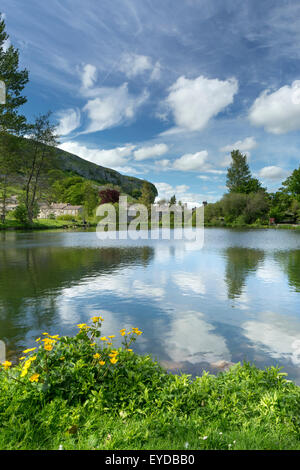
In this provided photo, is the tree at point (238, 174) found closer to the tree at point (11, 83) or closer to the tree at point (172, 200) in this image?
the tree at point (172, 200)

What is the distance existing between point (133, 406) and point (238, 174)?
122154 mm

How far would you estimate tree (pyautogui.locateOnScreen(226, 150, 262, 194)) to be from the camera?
113 m

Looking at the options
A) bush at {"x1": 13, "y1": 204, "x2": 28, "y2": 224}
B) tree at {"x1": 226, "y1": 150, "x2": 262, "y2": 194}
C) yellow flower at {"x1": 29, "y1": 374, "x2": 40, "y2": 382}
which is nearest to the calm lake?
yellow flower at {"x1": 29, "y1": 374, "x2": 40, "y2": 382}

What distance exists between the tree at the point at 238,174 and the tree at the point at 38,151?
7909 cm

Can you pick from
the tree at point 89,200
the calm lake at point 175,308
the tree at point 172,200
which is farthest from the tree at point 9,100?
the tree at point 172,200

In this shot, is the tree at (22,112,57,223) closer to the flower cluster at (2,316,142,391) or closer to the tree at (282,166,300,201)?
the flower cluster at (2,316,142,391)

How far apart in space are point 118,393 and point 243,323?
16.2 ft

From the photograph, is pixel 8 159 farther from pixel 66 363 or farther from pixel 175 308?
pixel 66 363

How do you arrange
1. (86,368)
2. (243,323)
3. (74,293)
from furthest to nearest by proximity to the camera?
(74,293), (243,323), (86,368)

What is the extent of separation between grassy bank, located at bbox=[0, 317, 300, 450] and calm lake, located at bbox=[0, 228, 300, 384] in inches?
50.7

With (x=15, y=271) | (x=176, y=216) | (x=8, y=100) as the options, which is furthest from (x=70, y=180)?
(x=15, y=271)

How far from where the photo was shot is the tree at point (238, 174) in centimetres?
11338
